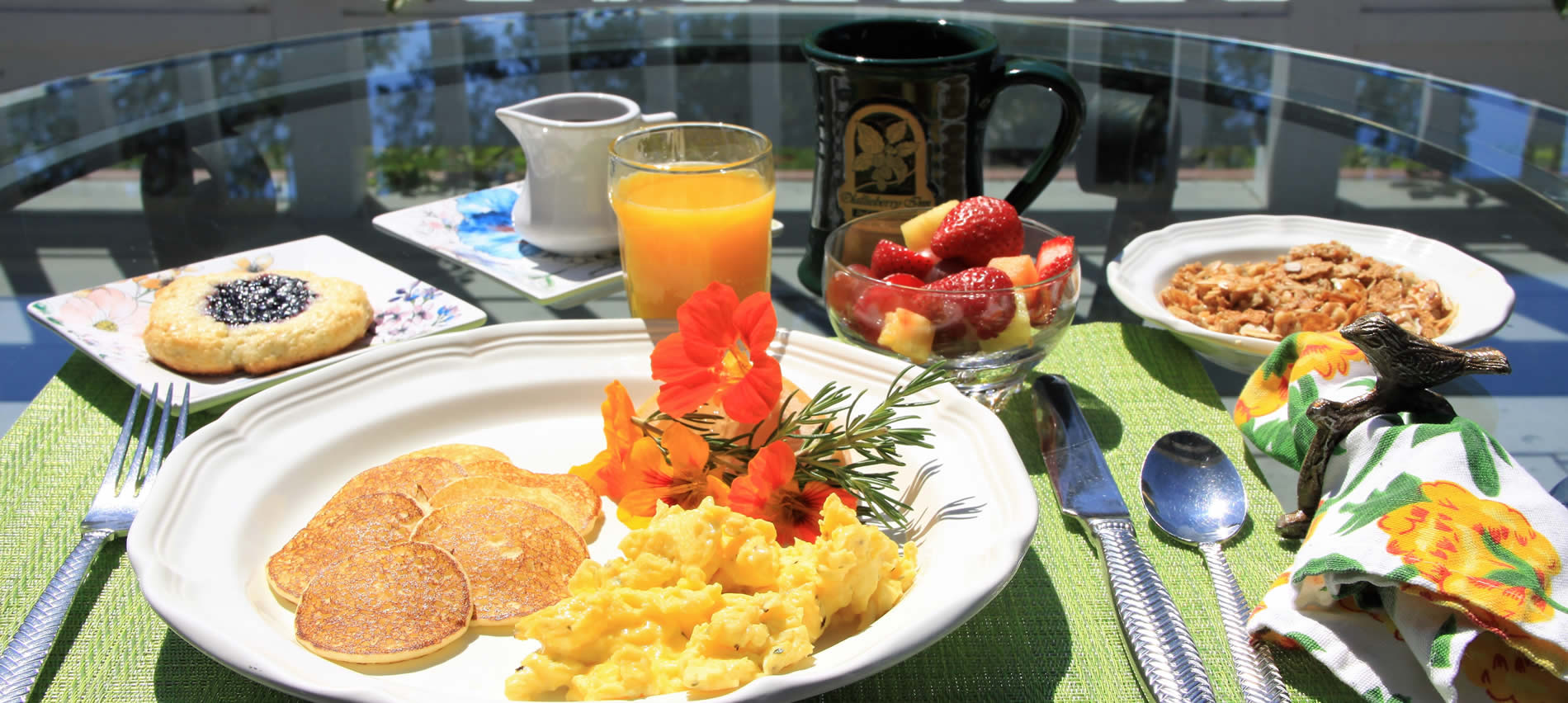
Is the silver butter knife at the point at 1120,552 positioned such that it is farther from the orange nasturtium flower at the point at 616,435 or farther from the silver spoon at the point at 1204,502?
the orange nasturtium flower at the point at 616,435

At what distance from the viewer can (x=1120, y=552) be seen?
0.95 metres

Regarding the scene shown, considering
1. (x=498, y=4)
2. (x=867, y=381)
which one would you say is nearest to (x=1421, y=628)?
(x=867, y=381)

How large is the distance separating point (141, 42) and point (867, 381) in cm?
466

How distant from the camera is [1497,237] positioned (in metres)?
1.61

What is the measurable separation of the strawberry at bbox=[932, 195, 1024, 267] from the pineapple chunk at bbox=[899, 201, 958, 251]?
32 mm

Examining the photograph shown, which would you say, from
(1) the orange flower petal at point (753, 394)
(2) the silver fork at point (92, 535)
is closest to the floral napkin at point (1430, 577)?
(1) the orange flower petal at point (753, 394)

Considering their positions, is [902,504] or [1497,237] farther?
[1497,237]

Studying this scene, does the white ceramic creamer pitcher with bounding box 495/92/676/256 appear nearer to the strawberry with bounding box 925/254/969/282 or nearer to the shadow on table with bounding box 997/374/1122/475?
the strawberry with bounding box 925/254/969/282

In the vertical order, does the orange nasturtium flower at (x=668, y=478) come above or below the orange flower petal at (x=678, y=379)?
below

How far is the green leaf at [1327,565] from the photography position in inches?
31.5

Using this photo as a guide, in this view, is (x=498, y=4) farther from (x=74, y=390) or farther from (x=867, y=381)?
(x=867, y=381)

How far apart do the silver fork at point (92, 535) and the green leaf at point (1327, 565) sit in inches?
38.8

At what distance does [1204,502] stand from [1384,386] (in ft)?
0.68

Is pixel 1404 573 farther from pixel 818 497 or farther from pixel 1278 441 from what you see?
pixel 818 497
